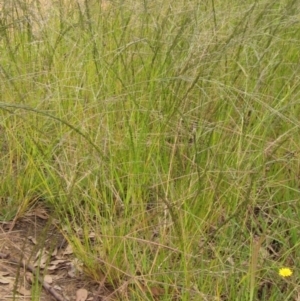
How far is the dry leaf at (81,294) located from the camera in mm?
1941

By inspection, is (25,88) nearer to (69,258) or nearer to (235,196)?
(69,258)

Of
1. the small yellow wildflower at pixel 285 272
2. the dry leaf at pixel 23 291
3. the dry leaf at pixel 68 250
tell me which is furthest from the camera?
the dry leaf at pixel 68 250

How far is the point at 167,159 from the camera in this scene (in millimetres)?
2168

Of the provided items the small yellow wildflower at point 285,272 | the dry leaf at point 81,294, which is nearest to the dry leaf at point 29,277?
the dry leaf at point 81,294

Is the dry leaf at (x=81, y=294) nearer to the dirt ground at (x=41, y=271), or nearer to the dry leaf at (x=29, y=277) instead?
the dirt ground at (x=41, y=271)

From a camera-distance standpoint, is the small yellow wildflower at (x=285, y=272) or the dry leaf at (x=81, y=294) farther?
the dry leaf at (x=81, y=294)

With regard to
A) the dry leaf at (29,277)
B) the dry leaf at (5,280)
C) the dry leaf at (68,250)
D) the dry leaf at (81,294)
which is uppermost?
the dry leaf at (29,277)

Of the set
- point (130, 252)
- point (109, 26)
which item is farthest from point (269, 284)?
point (109, 26)

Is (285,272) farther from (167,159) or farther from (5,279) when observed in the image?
(5,279)

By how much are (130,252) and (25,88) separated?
102 cm

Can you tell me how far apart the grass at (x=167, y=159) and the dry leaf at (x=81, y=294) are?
6 cm

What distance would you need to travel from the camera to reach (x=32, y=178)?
2.28m

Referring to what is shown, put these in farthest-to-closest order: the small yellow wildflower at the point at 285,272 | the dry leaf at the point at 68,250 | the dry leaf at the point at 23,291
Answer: the dry leaf at the point at 68,250 < the dry leaf at the point at 23,291 < the small yellow wildflower at the point at 285,272

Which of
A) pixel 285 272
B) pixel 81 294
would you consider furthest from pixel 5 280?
pixel 285 272
